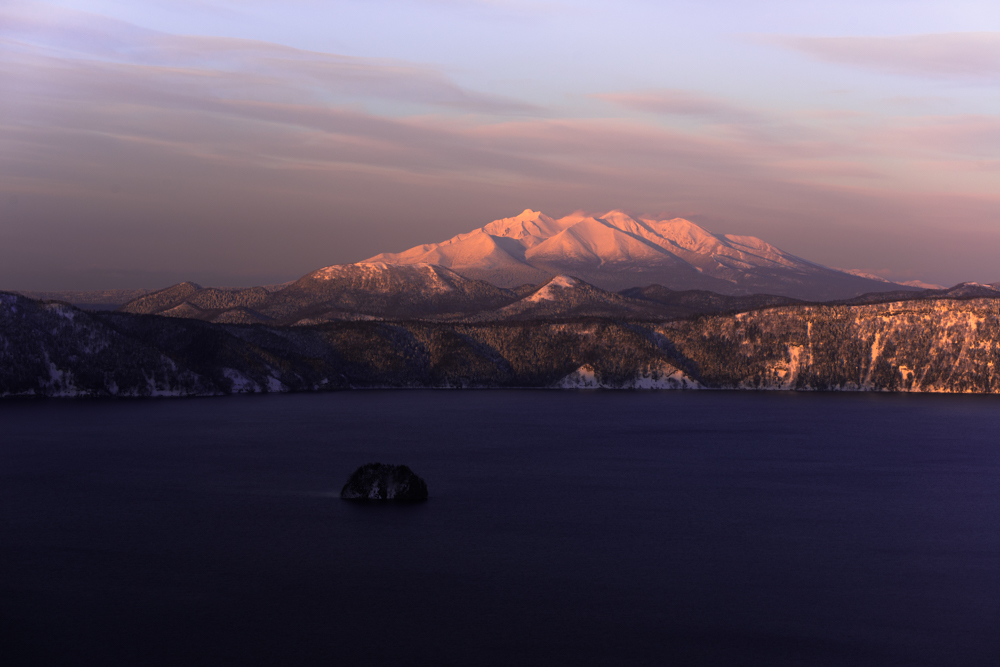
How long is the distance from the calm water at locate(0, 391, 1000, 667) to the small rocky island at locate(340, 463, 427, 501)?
2.35 m

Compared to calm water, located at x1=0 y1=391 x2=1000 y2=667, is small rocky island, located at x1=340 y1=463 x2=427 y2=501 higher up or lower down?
higher up

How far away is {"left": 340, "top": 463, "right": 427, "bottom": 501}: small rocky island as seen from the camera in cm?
9106

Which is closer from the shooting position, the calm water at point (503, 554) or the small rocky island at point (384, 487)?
the calm water at point (503, 554)

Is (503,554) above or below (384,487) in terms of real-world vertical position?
below

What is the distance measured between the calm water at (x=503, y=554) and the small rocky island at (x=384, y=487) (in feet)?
7.71

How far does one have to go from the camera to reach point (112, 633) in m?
52.2

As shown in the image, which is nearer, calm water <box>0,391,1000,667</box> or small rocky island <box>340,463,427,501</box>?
calm water <box>0,391,1000,667</box>

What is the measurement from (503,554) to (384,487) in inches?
958

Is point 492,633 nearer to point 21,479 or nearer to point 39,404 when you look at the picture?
point 21,479

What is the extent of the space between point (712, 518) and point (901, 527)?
49.7ft

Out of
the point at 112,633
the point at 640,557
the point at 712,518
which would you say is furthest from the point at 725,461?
the point at 112,633

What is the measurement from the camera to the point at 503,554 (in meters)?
69.8

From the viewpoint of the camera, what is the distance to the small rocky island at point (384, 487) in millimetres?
91062

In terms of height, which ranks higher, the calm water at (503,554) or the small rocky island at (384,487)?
the small rocky island at (384,487)
